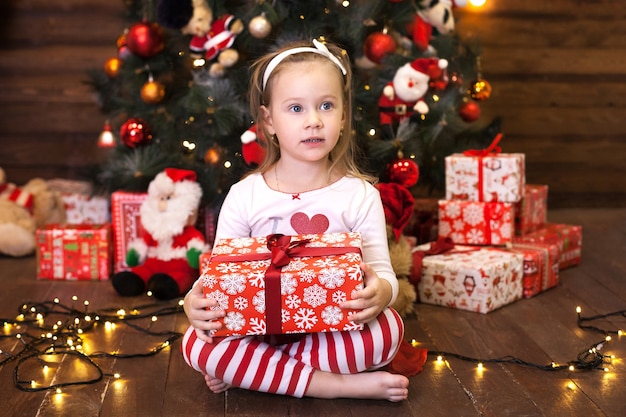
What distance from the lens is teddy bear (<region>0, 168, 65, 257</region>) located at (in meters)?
2.99

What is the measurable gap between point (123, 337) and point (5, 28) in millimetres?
1937

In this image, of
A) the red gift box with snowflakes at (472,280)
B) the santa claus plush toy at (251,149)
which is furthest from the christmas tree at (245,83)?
the red gift box with snowflakes at (472,280)

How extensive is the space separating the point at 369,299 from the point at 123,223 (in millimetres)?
1382

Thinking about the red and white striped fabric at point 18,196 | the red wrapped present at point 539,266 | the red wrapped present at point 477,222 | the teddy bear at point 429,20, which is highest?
the teddy bear at point 429,20

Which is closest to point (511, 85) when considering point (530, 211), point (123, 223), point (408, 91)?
point (530, 211)

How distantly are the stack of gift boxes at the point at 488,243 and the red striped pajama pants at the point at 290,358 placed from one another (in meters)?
0.68

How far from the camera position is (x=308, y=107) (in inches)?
67.8

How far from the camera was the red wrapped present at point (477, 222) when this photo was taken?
253cm

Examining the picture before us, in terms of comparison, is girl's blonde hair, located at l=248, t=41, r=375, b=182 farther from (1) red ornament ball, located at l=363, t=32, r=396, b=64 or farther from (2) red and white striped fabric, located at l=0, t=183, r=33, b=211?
(2) red and white striped fabric, located at l=0, t=183, r=33, b=211

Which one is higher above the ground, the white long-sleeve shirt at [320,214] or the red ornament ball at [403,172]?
the red ornament ball at [403,172]

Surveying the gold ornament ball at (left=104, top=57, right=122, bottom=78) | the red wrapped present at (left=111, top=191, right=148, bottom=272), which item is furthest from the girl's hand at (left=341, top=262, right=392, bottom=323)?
the gold ornament ball at (left=104, top=57, right=122, bottom=78)

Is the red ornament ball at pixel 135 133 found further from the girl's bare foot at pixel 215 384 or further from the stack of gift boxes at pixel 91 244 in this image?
the girl's bare foot at pixel 215 384

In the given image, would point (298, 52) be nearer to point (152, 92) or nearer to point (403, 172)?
point (403, 172)

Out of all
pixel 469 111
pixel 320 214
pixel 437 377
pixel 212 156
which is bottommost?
pixel 437 377
